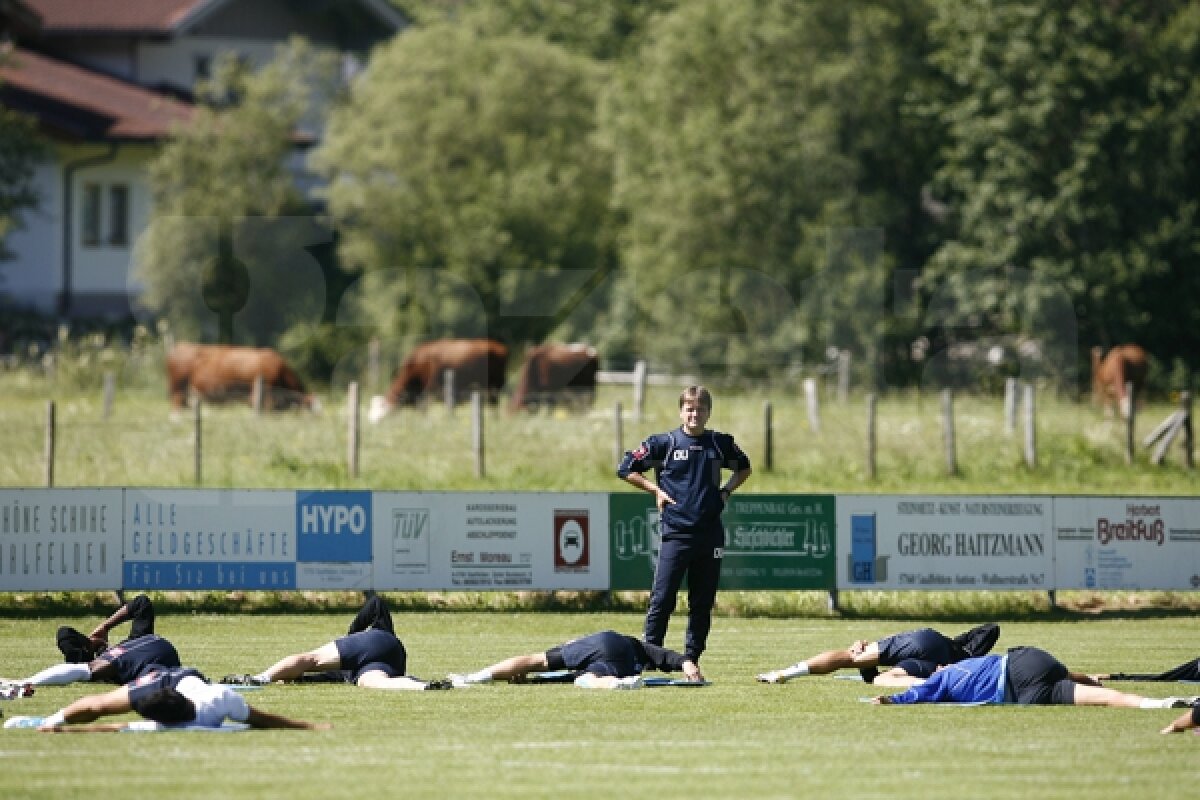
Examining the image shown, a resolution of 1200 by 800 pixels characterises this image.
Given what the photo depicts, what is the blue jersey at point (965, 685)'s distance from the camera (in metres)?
13.4

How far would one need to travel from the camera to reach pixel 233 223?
5172 cm

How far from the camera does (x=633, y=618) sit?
70.8ft

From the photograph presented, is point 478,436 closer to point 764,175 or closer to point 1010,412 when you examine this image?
point 1010,412

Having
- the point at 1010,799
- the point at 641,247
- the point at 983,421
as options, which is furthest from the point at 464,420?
the point at 1010,799

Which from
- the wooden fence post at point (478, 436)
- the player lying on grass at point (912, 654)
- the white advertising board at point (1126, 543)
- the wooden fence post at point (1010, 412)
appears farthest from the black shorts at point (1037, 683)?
the wooden fence post at point (1010, 412)

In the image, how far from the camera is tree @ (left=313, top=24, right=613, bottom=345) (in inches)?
2189

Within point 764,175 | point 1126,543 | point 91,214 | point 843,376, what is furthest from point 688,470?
point 91,214

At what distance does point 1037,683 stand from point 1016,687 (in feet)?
0.51

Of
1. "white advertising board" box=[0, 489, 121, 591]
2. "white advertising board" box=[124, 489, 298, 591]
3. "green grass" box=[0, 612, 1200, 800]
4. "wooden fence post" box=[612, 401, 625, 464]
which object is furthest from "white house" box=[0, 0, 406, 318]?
A: "green grass" box=[0, 612, 1200, 800]

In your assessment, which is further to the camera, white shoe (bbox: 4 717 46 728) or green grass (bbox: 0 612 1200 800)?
white shoe (bbox: 4 717 46 728)

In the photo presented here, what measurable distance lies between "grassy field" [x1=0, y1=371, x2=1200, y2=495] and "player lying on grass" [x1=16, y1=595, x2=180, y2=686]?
1315 cm

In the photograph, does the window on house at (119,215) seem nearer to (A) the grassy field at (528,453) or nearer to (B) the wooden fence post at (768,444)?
(A) the grassy field at (528,453)

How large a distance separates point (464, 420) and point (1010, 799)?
24494 millimetres

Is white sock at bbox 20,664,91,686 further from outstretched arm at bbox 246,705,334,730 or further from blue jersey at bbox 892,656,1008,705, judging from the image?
blue jersey at bbox 892,656,1008,705
